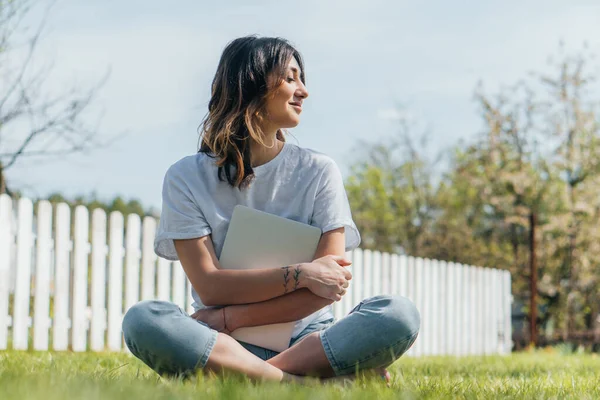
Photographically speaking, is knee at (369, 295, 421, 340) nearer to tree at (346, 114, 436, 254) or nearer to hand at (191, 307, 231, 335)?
hand at (191, 307, 231, 335)

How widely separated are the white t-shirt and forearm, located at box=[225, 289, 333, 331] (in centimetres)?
11

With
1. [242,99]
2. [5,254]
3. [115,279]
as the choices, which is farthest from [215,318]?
[115,279]

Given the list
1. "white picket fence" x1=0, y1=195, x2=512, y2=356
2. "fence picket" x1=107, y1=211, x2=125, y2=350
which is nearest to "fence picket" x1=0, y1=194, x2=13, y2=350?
"white picket fence" x1=0, y1=195, x2=512, y2=356

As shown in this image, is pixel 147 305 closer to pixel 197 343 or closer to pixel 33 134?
pixel 197 343

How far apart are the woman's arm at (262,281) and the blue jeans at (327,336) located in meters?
0.13

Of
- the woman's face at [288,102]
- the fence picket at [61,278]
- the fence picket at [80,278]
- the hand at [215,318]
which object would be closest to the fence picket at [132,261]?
the fence picket at [80,278]

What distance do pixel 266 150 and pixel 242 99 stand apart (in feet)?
0.68

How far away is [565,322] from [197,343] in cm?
1236

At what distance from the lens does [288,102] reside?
2779 mm

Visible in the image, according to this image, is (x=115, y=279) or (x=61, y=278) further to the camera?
(x=115, y=279)

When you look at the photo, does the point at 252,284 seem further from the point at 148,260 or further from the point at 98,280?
the point at 148,260

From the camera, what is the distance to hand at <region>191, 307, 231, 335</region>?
254cm

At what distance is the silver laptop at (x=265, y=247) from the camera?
2.57 metres

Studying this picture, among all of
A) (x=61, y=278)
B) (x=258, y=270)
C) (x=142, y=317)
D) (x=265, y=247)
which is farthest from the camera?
(x=61, y=278)
